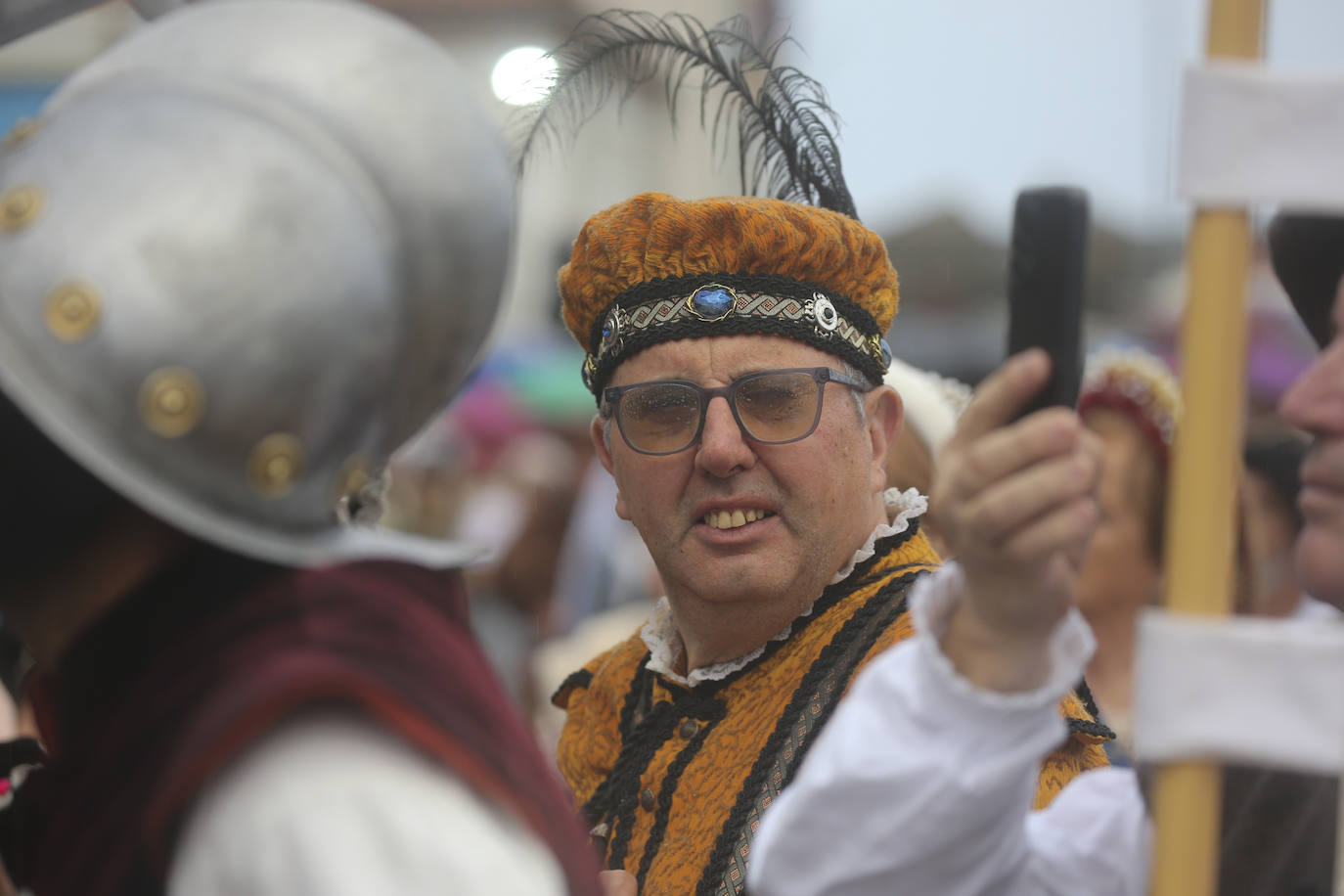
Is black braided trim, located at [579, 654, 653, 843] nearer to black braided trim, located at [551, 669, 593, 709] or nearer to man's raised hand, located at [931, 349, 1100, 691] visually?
black braided trim, located at [551, 669, 593, 709]

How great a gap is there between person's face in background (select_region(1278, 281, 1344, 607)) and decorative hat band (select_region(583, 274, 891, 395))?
1179 millimetres

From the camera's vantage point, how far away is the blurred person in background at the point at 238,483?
1272mm

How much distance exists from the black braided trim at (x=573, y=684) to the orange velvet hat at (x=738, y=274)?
697 mm

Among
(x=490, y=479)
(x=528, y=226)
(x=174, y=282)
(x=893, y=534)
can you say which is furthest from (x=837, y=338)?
(x=528, y=226)

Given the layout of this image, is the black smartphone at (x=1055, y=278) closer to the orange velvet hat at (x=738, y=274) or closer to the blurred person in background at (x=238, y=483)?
the blurred person in background at (x=238, y=483)

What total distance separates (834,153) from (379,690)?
203 centimetres

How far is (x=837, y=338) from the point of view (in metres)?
2.79

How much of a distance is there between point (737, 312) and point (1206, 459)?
1.45 m

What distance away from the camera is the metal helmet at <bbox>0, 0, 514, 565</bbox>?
4.50ft

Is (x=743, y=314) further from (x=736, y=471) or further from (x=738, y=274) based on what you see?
(x=736, y=471)

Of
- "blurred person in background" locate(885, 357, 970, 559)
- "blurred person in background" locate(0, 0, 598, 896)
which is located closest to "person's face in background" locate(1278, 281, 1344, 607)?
"blurred person in background" locate(0, 0, 598, 896)

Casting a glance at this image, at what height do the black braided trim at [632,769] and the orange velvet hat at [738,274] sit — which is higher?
the orange velvet hat at [738,274]

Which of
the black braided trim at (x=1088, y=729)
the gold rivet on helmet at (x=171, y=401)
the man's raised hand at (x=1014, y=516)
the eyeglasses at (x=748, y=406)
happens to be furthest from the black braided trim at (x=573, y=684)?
the gold rivet on helmet at (x=171, y=401)

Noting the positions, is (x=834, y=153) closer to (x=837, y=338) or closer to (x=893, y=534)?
(x=837, y=338)
